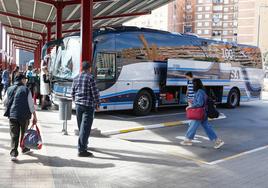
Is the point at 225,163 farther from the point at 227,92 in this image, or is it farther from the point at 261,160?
the point at 227,92

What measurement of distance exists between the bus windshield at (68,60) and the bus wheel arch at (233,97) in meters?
8.52

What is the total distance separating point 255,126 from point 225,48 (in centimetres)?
715

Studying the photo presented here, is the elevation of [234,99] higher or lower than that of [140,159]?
higher

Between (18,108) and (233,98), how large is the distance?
14191mm

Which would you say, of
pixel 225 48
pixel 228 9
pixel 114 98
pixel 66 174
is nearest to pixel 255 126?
pixel 114 98

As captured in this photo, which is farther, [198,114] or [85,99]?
[198,114]

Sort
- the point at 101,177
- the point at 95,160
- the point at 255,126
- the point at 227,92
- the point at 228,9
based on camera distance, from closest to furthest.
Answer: the point at 101,177 → the point at 95,160 → the point at 255,126 → the point at 227,92 → the point at 228,9

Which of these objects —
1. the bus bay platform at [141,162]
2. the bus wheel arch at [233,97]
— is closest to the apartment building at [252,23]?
the bus wheel arch at [233,97]

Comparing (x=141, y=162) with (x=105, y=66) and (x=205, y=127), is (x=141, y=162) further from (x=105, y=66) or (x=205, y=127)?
(x=105, y=66)

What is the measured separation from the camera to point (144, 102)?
1509 centimetres

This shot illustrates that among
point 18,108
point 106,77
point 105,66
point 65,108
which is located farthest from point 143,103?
point 18,108

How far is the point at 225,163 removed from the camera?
301 inches

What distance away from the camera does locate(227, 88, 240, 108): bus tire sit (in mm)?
18969

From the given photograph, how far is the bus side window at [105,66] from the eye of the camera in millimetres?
13648
